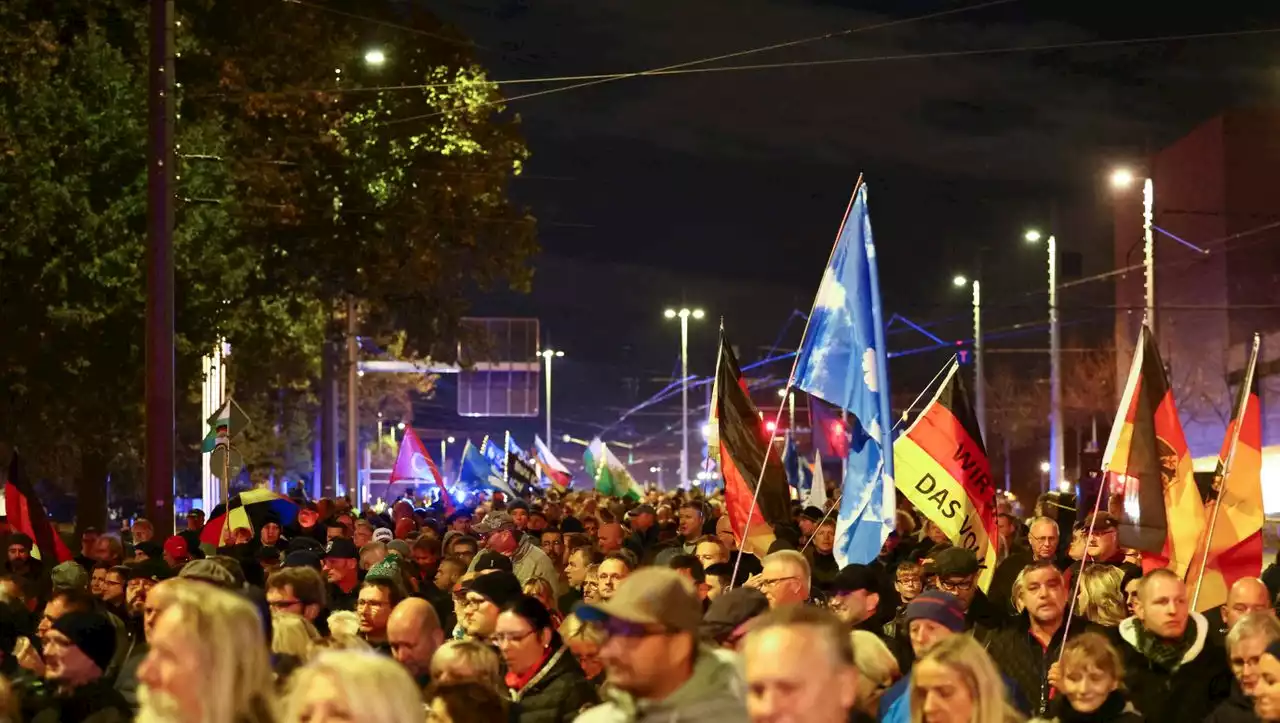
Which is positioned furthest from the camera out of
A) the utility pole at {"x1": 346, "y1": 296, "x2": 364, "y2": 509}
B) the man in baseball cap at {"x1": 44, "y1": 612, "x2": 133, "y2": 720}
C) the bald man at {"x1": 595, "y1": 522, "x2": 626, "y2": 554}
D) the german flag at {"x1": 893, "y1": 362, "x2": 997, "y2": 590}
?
the utility pole at {"x1": 346, "y1": 296, "x2": 364, "y2": 509}

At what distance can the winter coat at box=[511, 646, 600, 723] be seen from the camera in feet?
25.6

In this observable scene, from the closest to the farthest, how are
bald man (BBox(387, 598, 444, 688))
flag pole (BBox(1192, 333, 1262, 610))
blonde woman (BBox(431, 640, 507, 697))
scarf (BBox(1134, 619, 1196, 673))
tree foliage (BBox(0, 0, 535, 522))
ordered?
blonde woman (BBox(431, 640, 507, 697)), bald man (BBox(387, 598, 444, 688)), scarf (BBox(1134, 619, 1196, 673)), flag pole (BBox(1192, 333, 1262, 610)), tree foliage (BBox(0, 0, 535, 522))

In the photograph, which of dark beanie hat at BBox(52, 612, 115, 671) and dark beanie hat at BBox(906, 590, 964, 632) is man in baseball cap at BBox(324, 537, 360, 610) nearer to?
dark beanie hat at BBox(52, 612, 115, 671)

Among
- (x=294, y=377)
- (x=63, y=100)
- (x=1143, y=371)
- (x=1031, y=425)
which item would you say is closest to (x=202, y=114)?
(x=63, y=100)

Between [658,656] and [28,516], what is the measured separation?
42.3ft

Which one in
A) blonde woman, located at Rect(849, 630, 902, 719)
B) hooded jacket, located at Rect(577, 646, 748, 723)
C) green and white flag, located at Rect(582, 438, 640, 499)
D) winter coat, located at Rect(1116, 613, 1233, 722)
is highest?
hooded jacket, located at Rect(577, 646, 748, 723)

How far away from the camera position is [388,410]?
98.2 metres

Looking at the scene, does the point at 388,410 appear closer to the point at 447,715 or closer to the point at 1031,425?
the point at 1031,425

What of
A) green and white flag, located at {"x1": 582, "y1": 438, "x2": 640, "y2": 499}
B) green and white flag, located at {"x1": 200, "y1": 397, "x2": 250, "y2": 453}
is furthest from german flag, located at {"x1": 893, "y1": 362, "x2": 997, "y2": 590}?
green and white flag, located at {"x1": 582, "y1": 438, "x2": 640, "y2": 499}

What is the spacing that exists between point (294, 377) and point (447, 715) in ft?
124

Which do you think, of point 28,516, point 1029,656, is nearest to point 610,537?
point 28,516

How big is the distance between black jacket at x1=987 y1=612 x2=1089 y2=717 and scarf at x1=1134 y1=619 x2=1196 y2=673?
1.34 feet

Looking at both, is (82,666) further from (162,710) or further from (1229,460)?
(1229,460)

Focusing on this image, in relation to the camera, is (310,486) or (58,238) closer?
(58,238)
